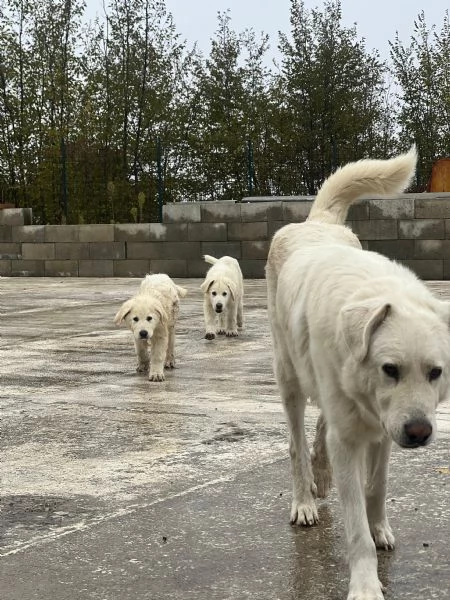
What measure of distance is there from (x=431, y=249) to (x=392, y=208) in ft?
3.16

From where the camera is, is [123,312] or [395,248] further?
[395,248]

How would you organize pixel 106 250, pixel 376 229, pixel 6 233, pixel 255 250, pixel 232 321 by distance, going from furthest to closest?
pixel 6 233 → pixel 106 250 → pixel 255 250 → pixel 376 229 → pixel 232 321

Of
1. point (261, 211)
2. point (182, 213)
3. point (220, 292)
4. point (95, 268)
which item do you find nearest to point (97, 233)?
point (95, 268)

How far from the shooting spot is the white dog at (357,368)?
10.9 feet

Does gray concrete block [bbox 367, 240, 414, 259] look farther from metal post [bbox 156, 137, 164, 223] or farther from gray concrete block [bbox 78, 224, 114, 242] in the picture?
gray concrete block [bbox 78, 224, 114, 242]

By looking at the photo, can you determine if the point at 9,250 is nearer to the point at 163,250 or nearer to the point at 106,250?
the point at 106,250

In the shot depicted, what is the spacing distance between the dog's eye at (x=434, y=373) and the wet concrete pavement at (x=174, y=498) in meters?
0.74

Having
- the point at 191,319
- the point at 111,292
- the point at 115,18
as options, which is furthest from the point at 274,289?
the point at 115,18

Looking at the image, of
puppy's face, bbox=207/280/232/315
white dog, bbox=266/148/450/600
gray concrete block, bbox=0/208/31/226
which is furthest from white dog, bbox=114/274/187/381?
gray concrete block, bbox=0/208/31/226

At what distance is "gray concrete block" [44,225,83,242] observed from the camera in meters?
21.0

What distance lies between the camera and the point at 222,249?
19.5m

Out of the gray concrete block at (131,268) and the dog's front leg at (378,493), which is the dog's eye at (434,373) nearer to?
the dog's front leg at (378,493)

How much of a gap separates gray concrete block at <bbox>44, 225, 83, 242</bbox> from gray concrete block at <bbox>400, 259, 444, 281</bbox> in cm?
671

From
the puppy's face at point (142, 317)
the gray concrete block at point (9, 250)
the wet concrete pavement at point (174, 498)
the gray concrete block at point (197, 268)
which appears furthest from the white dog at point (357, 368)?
the gray concrete block at point (9, 250)
